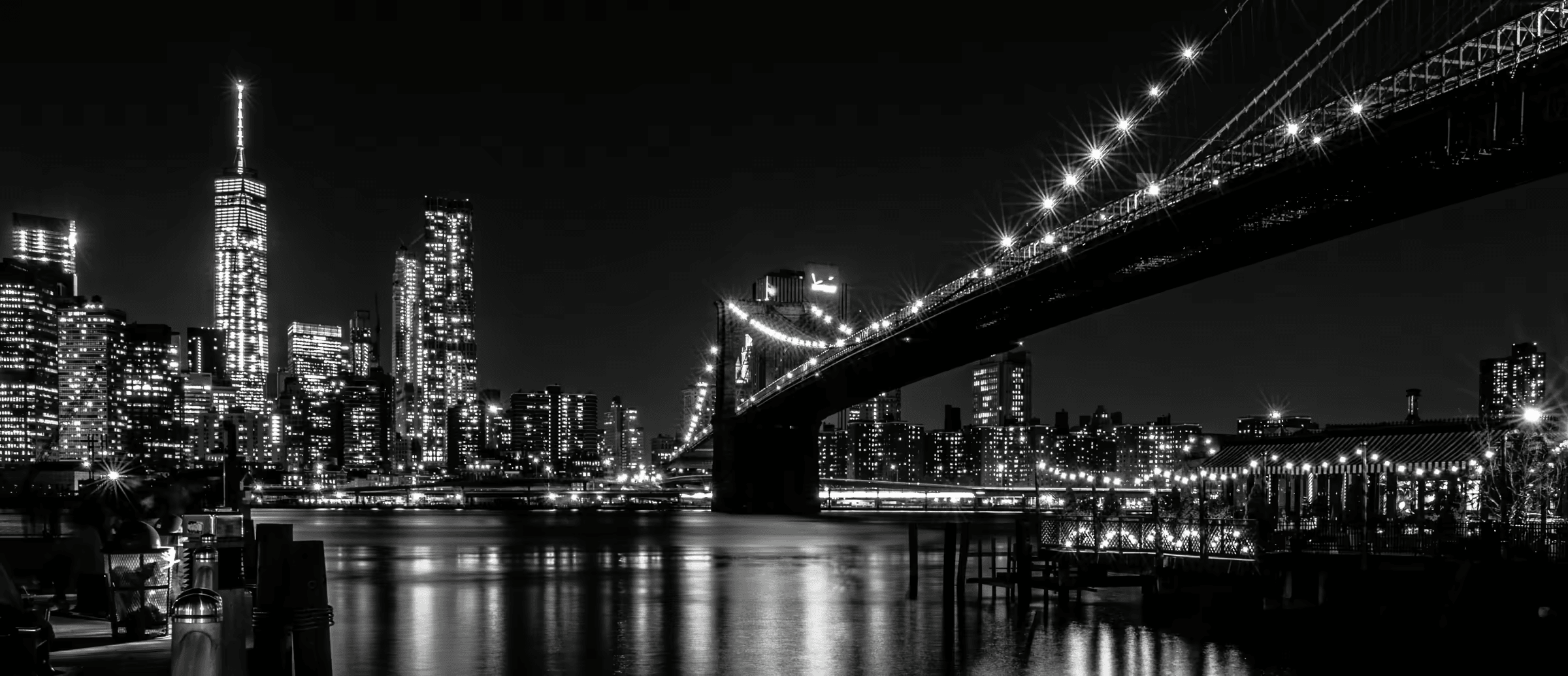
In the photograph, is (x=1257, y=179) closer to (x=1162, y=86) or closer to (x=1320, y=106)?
(x=1320, y=106)

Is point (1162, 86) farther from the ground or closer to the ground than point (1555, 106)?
farther from the ground

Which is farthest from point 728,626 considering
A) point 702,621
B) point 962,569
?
point 962,569

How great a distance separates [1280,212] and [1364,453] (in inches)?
279

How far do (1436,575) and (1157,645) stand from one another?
5.39 m

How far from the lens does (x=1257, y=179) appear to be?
37.3 m

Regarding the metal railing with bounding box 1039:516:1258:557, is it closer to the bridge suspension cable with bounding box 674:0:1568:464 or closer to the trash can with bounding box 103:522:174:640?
the bridge suspension cable with bounding box 674:0:1568:464

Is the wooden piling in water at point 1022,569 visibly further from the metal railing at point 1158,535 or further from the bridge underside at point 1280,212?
the bridge underside at point 1280,212

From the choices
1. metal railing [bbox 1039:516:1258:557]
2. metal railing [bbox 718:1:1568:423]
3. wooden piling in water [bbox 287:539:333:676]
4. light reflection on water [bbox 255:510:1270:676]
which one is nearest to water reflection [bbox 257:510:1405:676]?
light reflection on water [bbox 255:510:1270:676]

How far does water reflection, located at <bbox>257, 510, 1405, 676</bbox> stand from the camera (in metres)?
21.3

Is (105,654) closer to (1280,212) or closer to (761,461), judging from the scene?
(1280,212)

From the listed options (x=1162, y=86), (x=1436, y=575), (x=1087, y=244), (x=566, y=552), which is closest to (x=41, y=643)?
(x=1436, y=575)

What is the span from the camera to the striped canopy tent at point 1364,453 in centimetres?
3469

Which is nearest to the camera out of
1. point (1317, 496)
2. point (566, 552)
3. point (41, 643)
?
point (41, 643)

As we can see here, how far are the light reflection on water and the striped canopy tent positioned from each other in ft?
28.0
